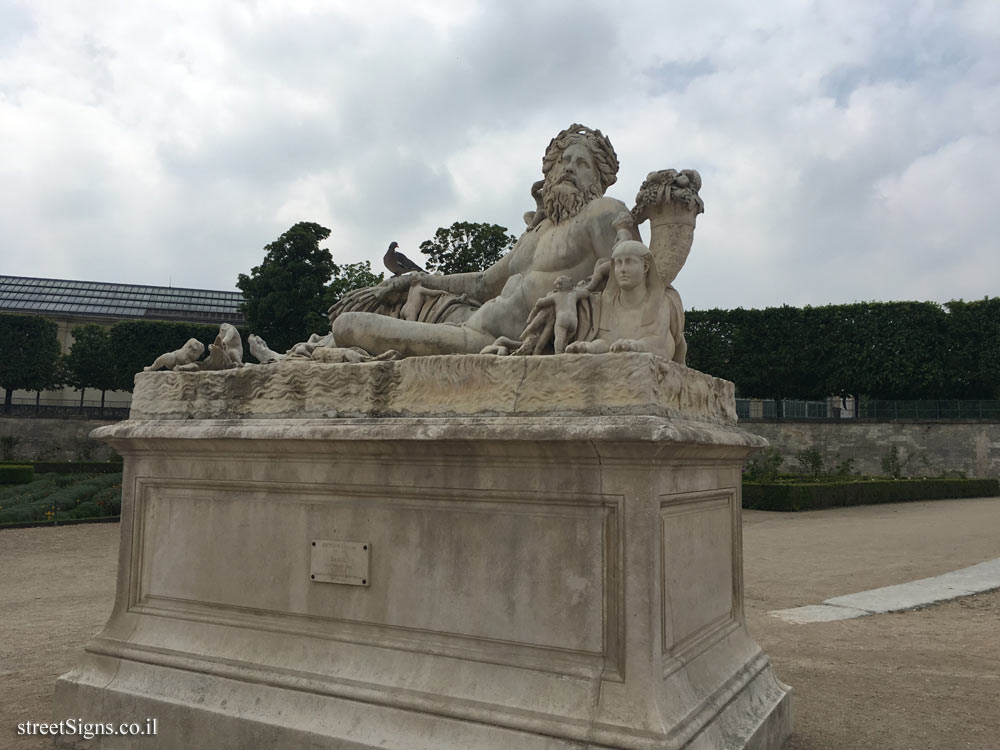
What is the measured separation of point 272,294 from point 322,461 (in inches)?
900

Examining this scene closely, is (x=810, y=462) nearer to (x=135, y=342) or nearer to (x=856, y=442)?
(x=856, y=442)

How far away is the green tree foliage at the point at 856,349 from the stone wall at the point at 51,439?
27821 millimetres

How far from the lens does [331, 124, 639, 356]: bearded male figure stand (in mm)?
4457

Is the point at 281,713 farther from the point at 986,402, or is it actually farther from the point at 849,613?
the point at 986,402

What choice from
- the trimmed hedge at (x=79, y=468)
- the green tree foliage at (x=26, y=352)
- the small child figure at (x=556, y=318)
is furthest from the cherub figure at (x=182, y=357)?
the green tree foliage at (x=26, y=352)

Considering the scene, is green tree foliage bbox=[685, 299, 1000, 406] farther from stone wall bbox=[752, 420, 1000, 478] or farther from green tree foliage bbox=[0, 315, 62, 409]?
green tree foliage bbox=[0, 315, 62, 409]

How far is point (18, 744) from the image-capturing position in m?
3.99

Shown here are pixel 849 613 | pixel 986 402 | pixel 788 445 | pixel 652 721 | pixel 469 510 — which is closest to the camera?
pixel 652 721

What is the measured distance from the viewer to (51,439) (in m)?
34.5

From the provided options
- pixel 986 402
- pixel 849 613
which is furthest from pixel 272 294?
pixel 986 402

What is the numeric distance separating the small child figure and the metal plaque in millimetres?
1324

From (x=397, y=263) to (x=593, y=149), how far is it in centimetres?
178

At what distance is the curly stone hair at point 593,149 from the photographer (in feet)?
15.9

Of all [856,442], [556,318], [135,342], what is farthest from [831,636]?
[135,342]
